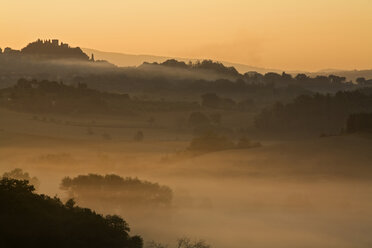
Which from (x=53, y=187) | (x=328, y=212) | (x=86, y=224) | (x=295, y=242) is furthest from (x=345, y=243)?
(x=86, y=224)

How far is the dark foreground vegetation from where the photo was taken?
53406mm

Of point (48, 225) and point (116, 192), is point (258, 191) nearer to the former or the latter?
point (116, 192)

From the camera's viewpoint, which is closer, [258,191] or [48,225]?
[48,225]

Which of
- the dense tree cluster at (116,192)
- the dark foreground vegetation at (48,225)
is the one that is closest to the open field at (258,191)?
the dense tree cluster at (116,192)

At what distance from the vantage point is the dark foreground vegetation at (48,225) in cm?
5341

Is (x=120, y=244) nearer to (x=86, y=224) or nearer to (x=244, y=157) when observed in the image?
(x=86, y=224)

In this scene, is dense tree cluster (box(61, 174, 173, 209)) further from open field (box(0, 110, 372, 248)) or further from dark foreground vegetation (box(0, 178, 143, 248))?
dark foreground vegetation (box(0, 178, 143, 248))

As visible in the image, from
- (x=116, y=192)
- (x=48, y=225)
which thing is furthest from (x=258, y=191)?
(x=48, y=225)

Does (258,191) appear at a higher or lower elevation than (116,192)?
higher

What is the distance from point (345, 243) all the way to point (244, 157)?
75.1 m

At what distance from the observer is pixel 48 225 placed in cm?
5516

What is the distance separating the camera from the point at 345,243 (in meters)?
110

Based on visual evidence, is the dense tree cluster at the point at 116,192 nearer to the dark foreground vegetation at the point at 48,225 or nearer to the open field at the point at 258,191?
the open field at the point at 258,191

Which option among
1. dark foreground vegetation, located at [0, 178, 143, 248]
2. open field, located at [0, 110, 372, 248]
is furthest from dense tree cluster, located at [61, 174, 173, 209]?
dark foreground vegetation, located at [0, 178, 143, 248]
